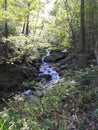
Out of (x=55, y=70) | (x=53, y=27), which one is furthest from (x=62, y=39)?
(x=55, y=70)

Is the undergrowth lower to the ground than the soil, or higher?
higher

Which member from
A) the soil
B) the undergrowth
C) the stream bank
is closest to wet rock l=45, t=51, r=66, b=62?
the stream bank

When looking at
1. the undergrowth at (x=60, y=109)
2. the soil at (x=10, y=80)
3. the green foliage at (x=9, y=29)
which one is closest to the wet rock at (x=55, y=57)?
the green foliage at (x=9, y=29)

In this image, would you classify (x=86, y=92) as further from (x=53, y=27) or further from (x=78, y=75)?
(x=53, y=27)

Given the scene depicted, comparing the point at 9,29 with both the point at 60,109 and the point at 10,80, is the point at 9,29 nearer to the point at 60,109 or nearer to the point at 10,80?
the point at 10,80

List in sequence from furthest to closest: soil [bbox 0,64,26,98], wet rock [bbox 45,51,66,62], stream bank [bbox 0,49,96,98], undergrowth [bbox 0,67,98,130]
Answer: wet rock [bbox 45,51,66,62]
stream bank [bbox 0,49,96,98]
soil [bbox 0,64,26,98]
undergrowth [bbox 0,67,98,130]

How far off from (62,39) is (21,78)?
4.45 metres

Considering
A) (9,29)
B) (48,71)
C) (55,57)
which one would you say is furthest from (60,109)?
(55,57)

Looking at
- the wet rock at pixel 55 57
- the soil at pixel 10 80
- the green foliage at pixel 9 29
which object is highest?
the green foliage at pixel 9 29

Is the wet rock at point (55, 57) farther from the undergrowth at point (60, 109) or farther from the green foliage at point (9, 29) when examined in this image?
the undergrowth at point (60, 109)

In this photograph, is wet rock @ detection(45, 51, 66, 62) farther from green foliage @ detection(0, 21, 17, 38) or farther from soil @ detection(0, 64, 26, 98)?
soil @ detection(0, 64, 26, 98)

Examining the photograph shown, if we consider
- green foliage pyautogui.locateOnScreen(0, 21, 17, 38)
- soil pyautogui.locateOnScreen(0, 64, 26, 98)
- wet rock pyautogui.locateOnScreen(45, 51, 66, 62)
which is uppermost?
green foliage pyautogui.locateOnScreen(0, 21, 17, 38)

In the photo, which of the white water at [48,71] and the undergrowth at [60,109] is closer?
the undergrowth at [60,109]

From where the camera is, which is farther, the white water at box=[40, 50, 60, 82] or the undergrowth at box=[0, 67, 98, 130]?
the white water at box=[40, 50, 60, 82]
